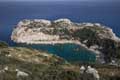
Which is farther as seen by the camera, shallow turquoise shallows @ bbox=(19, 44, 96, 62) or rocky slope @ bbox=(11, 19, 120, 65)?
rocky slope @ bbox=(11, 19, 120, 65)

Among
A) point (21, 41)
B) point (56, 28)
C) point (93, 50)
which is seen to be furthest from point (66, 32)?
point (93, 50)

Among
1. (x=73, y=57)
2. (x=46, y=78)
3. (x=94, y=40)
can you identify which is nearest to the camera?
(x=46, y=78)

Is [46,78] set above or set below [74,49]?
above

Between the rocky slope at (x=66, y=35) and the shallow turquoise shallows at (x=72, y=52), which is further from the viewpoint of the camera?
the rocky slope at (x=66, y=35)

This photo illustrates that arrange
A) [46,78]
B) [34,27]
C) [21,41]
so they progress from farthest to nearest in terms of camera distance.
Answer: [34,27] → [21,41] → [46,78]

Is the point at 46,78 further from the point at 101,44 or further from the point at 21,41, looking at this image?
the point at 21,41

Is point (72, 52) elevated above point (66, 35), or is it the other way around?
point (72, 52)

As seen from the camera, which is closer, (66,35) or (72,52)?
(72,52)

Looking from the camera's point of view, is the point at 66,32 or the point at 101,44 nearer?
the point at 101,44
